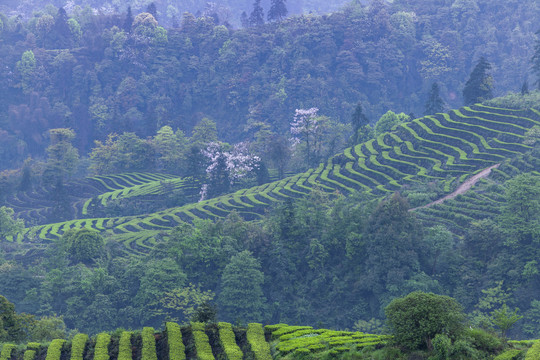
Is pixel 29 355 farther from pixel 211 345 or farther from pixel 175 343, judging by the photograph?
pixel 211 345

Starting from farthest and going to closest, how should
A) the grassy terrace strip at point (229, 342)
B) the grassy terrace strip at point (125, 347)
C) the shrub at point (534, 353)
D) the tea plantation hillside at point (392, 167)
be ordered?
the tea plantation hillside at point (392, 167)
the grassy terrace strip at point (125, 347)
the grassy terrace strip at point (229, 342)
the shrub at point (534, 353)

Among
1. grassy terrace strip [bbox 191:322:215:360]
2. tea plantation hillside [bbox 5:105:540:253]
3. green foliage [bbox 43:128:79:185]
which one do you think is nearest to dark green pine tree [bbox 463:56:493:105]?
tea plantation hillside [bbox 5:105:540:253]

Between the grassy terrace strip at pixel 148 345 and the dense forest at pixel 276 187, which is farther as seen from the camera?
the dense forest at pixel 276 187

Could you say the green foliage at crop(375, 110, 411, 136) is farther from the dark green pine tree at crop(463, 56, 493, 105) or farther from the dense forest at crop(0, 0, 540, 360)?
the dark green pine tree at crop(463, 56, 493, 105)

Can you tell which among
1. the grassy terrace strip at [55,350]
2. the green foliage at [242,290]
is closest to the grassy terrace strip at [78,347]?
the grassy terrace strip at [55,350]

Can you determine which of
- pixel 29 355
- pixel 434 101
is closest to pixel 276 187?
pixel 434 101

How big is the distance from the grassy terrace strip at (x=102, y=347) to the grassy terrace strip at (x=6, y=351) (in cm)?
299

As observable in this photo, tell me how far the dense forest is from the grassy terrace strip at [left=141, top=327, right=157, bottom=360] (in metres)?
0.11

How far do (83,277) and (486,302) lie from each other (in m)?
26.5

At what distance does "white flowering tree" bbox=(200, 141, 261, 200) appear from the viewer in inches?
2501

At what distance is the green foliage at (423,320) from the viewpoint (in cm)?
1608

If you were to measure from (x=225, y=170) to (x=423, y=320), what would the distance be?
4893 cm

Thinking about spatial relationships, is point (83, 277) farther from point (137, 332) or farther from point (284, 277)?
point (137, 332)

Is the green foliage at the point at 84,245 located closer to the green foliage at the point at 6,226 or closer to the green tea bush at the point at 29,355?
the green foliage at the point at 6,226
